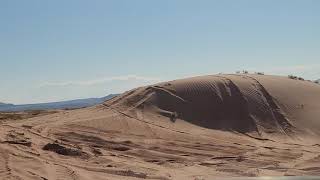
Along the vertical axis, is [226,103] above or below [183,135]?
above

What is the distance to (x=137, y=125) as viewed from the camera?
1719 cm

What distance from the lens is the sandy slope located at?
1087cm

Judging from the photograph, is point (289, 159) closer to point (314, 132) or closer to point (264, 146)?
point (264, 146)

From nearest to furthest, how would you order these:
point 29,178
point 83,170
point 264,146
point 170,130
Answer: point 29,178
point 83,170
point 264,146
point 170,130

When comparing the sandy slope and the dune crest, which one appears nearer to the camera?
the sandy slope

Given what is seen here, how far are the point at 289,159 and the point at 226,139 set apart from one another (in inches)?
120

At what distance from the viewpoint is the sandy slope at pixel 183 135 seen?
1087cm

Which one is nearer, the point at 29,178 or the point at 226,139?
the point at 29,178

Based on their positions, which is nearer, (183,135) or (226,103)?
(183,135)

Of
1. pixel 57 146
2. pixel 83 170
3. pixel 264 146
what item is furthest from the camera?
pixel 264 146

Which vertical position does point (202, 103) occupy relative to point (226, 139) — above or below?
above

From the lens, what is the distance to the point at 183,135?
52.7 ft

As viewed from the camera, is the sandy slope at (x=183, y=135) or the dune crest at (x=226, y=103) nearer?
the sandy slope at (x=183, y=135)

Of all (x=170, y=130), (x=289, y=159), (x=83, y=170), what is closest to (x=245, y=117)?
(x=170, y=130)
